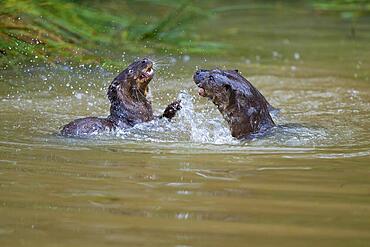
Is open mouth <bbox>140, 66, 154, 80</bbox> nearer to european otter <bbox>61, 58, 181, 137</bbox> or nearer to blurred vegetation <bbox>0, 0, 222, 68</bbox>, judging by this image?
european otter <bbox>61, 58, 181, 137</bbox>

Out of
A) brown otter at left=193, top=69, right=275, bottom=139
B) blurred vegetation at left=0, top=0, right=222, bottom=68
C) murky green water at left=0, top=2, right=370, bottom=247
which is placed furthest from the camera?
blurred vegetation at left=0, top=0, right=222, bottom=68

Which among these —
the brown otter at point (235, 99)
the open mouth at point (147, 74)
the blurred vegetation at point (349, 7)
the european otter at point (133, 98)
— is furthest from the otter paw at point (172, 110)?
the blurred vegetation at point (349, 7)

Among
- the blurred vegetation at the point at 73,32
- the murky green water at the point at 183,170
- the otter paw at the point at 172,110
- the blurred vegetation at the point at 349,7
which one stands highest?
the blurred vegetation at the point at 349,7

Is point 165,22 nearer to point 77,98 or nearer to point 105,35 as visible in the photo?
point 105,35

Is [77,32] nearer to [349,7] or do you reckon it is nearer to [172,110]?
[172,110]

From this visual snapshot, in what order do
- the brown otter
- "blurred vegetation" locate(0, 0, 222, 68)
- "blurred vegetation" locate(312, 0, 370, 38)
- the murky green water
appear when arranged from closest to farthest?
the murky green water < the brown otter < "blurred vegetation" locate(0, 0, 222, 68) < "blurred vegetation" locate(312, 0, 370, 38)

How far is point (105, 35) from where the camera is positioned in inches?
246

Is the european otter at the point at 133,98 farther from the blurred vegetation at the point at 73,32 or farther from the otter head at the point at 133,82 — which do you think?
the blurred vegetation at the point at 73,32

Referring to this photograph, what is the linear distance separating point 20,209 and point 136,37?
2865 millimetres

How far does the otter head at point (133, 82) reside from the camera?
608 cm

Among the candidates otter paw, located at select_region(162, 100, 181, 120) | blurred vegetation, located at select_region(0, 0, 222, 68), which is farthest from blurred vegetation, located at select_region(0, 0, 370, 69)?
otter paw, located at select_region(162, 100, 181, 120)

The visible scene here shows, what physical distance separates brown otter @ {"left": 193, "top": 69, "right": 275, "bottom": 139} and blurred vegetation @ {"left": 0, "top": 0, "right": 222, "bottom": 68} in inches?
24.4

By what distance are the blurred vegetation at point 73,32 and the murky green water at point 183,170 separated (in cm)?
39

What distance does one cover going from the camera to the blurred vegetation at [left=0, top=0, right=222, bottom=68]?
5898 mm
